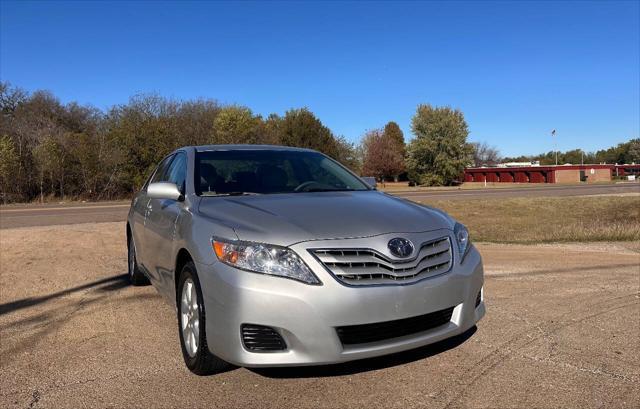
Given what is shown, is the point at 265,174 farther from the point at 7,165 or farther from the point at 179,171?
the point at 7,165

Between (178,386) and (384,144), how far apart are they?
69481mm

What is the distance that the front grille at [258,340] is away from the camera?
3.12 meters

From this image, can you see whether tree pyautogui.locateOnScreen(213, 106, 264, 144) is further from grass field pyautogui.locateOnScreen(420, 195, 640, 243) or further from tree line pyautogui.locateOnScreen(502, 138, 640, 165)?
tree line pyautogui.locateOnScreen(502, 138, 640, 165)

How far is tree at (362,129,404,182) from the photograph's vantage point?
70.8m

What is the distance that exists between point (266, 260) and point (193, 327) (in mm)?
913

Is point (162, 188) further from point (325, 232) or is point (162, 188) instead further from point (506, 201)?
point (506, 201)

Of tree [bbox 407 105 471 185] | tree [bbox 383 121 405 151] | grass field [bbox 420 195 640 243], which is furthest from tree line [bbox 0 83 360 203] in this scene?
tree [bbox 383 121 405 151]

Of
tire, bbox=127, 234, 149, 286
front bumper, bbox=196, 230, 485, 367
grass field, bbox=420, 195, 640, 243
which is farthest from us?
grass field, bbox=420, 195, 640, 243

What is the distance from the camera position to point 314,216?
3.49m

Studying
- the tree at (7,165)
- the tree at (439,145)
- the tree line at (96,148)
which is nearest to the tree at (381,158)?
the tree at (439,145)

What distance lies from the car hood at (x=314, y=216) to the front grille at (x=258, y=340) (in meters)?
0.53

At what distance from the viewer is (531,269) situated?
760cm

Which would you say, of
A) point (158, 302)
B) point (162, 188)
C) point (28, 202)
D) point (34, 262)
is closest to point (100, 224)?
point (34, 262)

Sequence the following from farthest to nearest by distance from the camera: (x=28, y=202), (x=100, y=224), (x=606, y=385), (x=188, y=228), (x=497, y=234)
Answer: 1. (x=28, y=202)
2. (x=497, y=234)
3. (x=100, y=224)
4. (x=188, y=228)
5. (x=606, y=385)
